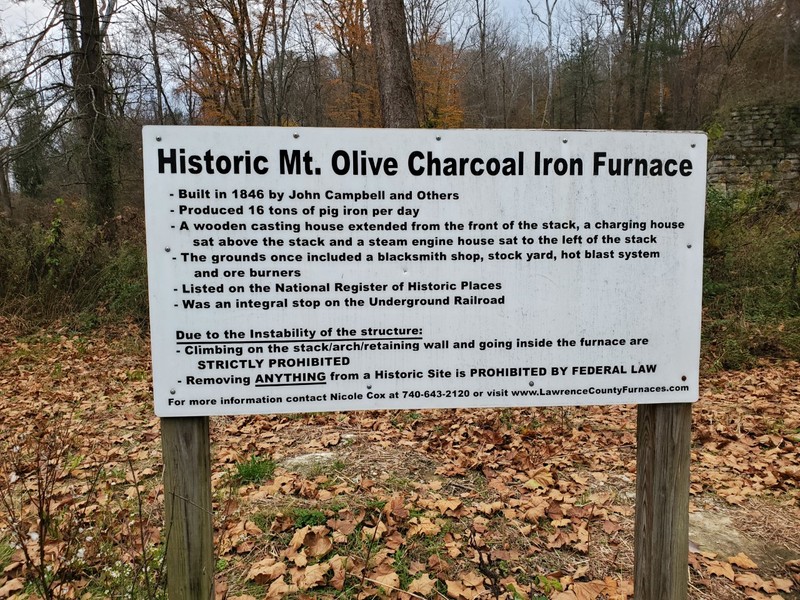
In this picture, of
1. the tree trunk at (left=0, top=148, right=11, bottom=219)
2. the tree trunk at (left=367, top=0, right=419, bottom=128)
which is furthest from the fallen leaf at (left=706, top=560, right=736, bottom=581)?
the tree trunk at (left=0, top=148, right=11, bottom=219)

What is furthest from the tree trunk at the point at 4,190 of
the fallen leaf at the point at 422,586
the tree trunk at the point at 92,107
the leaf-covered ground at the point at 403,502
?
the fallen leaf at the point at 422,586

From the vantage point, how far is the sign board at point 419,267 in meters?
1.88

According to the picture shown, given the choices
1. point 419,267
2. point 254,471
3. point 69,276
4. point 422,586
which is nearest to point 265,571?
point 422,586

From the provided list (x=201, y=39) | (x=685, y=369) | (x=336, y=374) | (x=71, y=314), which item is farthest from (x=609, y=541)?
(x=201, y=39)

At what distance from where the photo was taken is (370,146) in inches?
75.7

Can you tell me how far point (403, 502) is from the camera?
353cm

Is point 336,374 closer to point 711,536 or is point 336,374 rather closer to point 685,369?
point 685,369

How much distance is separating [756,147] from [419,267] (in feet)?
57.0

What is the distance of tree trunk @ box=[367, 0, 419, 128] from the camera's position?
6.79 meters

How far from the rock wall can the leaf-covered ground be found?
457 inches

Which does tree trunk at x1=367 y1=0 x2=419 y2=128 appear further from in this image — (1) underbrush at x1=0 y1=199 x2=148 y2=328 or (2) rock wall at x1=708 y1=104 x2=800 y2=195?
(2) rock wall at x1=708 y1=104 x2=800 y2=195

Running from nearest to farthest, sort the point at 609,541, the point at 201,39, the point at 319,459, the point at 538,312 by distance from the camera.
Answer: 1. the point at 538,312
2. the point at 609,541
3. the point at 319,459
4. the point at 201,39

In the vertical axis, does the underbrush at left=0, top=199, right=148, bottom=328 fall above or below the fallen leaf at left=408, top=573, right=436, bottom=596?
above

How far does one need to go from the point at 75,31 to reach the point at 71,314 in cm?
649
